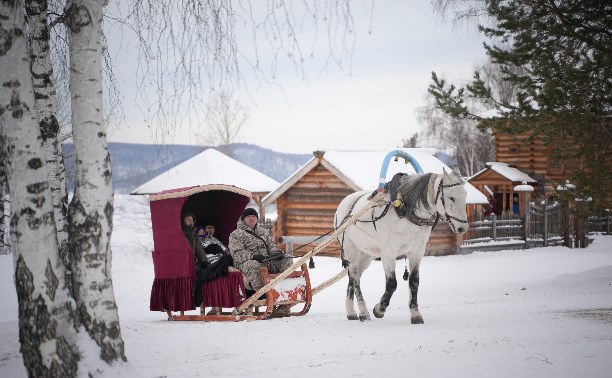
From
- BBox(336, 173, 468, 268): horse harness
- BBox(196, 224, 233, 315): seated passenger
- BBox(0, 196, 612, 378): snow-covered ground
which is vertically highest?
BBox(336, 173, 468, 268): horse harness

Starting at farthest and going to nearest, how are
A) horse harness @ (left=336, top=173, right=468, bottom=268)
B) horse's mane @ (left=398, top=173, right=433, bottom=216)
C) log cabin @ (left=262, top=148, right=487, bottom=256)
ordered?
log cabin @ (left=262, top=148, right=487, bottom=256), horse's mane @ (left=398, top=173, right=433, bottom=216), horse harness @ (left=336, top=173, right=468, bottom=268)

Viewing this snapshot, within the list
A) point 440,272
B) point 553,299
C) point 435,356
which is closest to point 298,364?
point 435,356

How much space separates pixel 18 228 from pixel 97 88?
1236 mm

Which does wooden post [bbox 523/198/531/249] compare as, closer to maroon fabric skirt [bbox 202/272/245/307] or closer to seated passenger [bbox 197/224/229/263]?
seated passenger [bbox 197/224/229/263]

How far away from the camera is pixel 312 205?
2441 centimetres

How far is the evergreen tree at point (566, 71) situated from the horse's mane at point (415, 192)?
3666 mm

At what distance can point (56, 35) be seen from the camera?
824 centimetres

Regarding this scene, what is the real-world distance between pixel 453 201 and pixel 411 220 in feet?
2.01

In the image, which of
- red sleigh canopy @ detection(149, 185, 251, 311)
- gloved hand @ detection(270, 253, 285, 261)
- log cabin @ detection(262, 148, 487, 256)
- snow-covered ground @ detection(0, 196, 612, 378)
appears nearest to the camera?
snow-covered ground @ detection(0, 196, 612, 378)

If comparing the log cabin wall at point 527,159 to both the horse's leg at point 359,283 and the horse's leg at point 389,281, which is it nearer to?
the horse's leg at point 359,283

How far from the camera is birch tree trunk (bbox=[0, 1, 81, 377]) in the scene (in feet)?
15.9

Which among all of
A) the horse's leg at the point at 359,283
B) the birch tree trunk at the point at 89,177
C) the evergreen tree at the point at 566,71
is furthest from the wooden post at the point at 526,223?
the birch tree trunk at the point at 89,177

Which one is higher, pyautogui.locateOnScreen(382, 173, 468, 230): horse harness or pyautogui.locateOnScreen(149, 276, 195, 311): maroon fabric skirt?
pyautogui.locateOnScreen(382, 173, 468, 230): horse harness

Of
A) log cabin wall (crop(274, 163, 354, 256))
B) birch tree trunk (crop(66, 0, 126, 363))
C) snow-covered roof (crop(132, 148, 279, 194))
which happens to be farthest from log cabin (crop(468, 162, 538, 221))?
birch tree trunk (crop(66, 0, 126, 363))
